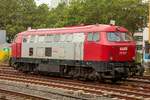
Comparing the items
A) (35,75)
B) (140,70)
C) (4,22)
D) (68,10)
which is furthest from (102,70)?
(4,22)

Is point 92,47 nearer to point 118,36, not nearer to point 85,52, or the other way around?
point 85,52

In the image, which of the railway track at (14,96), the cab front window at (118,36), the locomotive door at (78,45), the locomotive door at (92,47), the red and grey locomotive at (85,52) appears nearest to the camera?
the railway track at (14,96)

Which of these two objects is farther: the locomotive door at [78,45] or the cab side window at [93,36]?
the locomotive door at [78,45]

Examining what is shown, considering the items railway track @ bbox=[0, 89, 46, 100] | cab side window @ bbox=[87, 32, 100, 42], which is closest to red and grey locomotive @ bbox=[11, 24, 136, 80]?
cab side window @ bbox=[87, 32, 100, 42]

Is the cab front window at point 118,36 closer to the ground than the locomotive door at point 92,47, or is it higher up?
higher up

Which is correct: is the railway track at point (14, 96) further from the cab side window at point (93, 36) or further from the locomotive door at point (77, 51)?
the cab side window at point (93, 36)

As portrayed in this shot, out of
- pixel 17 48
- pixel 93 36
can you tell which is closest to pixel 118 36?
pixel 93 36

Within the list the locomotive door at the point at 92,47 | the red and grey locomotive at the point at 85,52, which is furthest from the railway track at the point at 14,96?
the locomotive door at the point at 92,47

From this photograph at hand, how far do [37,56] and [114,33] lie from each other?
5.88 meters

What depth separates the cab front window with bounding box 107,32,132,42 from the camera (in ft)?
70.9

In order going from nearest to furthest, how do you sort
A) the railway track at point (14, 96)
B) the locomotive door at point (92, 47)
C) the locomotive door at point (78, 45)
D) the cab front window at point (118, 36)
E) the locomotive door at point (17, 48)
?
the railway track at point (14, 96), the locomotive door at point (92, 47), the cab front window at point (118, 36), the locomotive door at point (78, 45), the locomotive door at point (17, 48)

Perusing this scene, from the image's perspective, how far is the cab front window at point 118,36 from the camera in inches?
851

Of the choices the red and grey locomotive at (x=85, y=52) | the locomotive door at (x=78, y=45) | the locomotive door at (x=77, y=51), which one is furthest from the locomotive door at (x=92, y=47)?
the locomotive door at (x=77, y=51)

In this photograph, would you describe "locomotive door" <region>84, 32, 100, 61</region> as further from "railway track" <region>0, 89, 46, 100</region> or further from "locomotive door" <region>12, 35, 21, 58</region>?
"locomotive door" <region>12, 35, 21, 58</region>
